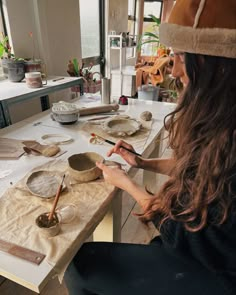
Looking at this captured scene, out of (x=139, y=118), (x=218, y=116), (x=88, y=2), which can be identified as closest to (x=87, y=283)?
(x=218, y=116)

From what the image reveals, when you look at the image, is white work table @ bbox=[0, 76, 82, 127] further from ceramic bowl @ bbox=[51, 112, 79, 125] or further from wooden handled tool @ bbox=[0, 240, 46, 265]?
wooden handled tool @ bbox=[0, 240, 46, 265]

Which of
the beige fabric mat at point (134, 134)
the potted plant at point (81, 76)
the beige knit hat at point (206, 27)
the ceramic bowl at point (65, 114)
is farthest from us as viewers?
the potted plant at point (81, 76)

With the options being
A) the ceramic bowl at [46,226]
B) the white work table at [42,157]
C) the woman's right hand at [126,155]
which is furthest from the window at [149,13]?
the ceramic bowl at [46,226]

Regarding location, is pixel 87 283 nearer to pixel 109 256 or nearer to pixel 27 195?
pixel 109 256

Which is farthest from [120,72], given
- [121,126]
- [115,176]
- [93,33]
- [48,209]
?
[48,209]

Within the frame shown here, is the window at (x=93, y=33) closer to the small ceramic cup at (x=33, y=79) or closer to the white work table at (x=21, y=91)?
the white work table at (x=21, y=91)

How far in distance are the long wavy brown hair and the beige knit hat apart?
0.02 metres

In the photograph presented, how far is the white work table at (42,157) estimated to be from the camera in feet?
1.64

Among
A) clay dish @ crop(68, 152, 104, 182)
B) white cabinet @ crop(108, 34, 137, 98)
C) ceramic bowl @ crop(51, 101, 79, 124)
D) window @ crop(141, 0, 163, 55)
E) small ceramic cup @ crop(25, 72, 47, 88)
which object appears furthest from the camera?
window @ crop(141, 0, 163, 55)

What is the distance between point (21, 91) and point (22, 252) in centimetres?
121

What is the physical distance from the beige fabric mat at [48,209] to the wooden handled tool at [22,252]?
0.04 feet

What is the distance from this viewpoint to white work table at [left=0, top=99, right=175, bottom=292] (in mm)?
499

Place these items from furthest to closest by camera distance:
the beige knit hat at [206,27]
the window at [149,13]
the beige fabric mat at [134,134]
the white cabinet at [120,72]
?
the window at [149,13]
the white cabinet at [120,72]
the beige fabric mat at [134,134]
the beige knit hat at [206,27]

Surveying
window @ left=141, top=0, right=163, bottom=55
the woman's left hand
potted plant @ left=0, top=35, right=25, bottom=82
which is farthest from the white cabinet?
the woman's left hand
